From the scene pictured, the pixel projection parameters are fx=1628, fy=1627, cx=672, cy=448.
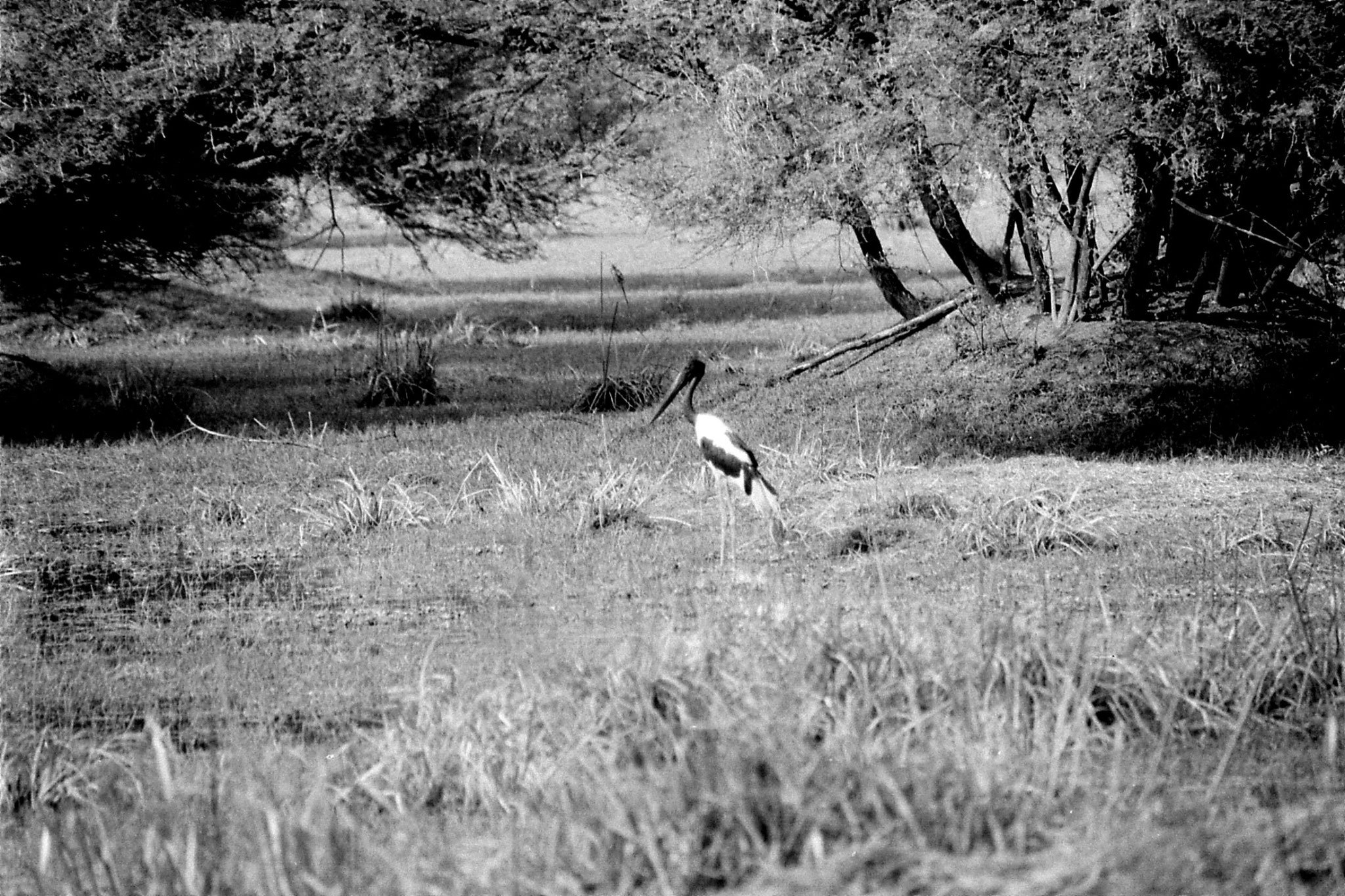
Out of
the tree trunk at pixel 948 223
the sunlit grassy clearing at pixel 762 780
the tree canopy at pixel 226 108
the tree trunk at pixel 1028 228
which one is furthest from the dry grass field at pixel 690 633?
the tree canopy at pixel 226 108

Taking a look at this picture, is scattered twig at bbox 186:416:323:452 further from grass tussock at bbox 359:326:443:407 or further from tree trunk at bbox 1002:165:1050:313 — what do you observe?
tree trunk at bbox 1002:165:1050:313

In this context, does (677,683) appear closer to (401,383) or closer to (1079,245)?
(1079,245)

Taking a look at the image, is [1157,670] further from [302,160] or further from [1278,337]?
[302,160]

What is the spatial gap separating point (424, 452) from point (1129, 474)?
5.06 meters

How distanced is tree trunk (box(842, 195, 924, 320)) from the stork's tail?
4.69 metres

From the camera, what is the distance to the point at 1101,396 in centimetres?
1235

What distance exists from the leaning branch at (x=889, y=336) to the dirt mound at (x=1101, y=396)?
0.81 meters

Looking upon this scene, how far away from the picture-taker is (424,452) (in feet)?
39.5

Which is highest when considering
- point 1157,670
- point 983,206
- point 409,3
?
point 409,3

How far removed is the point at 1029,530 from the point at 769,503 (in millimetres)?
1393

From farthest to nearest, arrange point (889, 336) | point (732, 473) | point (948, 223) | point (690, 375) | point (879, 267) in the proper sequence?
point (879, 267), point (889, 336), point (948, 223), point (690, 375), point (732, 473)

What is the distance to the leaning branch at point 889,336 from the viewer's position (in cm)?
1412

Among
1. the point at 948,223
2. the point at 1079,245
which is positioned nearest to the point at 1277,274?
the point at 1079,245

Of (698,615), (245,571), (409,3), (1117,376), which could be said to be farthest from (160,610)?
(409,3)
